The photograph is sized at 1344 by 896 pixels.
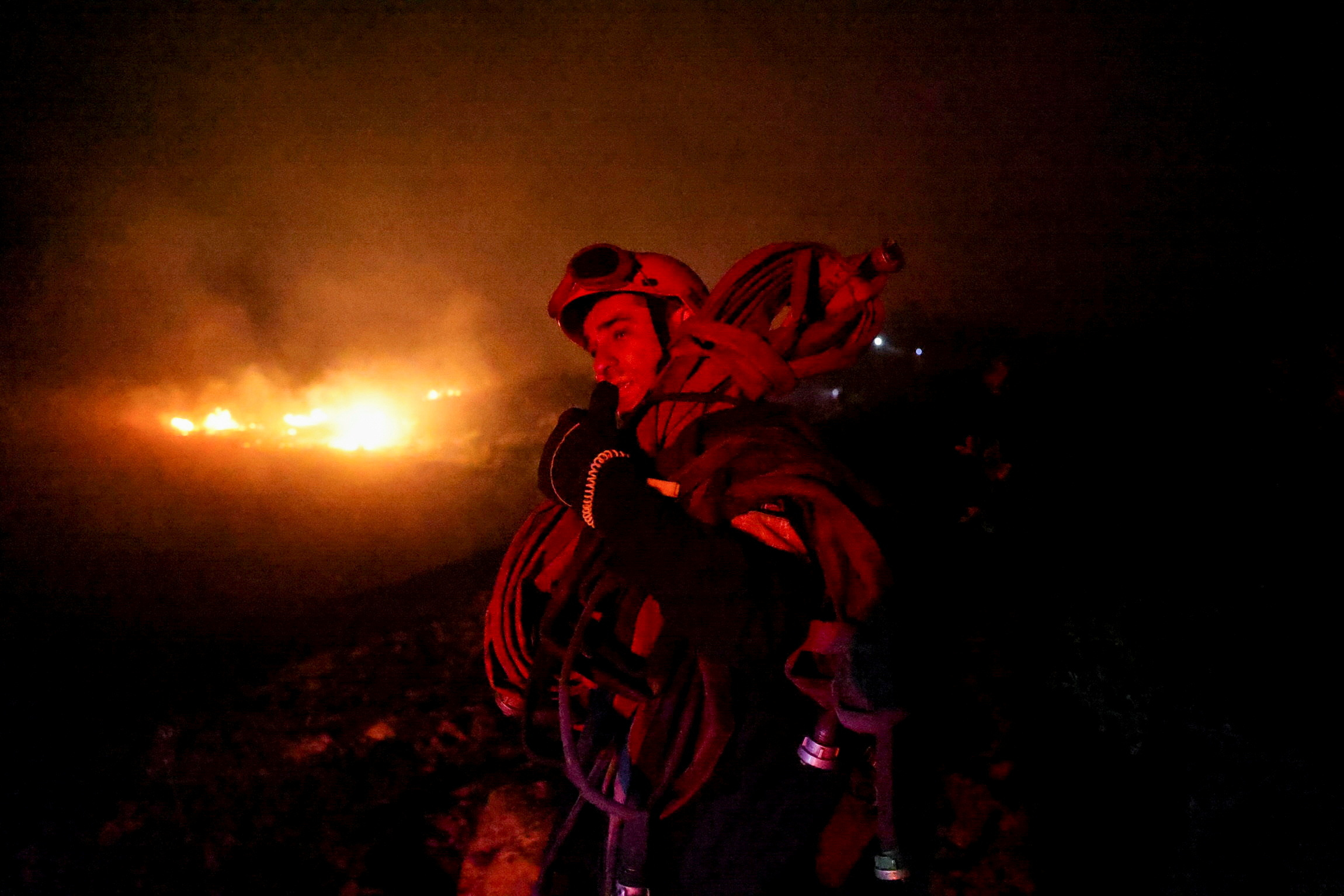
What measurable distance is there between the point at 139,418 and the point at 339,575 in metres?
35.0

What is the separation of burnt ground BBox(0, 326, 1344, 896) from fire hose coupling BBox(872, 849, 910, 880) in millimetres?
248

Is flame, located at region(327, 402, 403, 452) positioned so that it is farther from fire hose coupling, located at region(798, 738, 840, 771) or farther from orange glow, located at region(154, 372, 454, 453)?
fire hose coupling, located at region(798, 738, 840, 771)

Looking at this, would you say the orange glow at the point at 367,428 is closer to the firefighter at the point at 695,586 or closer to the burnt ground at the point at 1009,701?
the burnt ground at the point at 1009,701

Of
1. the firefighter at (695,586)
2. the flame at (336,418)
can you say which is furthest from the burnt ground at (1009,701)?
the flame at (336,418)

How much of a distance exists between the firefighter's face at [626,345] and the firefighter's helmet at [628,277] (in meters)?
0.06

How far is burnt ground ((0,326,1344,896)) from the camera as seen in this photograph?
2648 mm

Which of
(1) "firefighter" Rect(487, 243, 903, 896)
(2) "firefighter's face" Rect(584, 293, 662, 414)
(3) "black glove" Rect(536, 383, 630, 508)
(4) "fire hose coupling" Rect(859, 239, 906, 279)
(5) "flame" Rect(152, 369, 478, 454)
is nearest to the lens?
(1) "firefighter" Rect(487, 243, 903, 896)

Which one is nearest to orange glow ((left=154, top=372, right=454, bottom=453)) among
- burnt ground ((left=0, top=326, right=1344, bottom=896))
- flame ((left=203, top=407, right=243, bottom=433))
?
flame ((left=203, top=407, right=243, bottom=433))

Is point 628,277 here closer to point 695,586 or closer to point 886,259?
point 886,259

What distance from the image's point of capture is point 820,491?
1.99 metres

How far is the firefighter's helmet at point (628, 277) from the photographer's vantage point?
2.73m

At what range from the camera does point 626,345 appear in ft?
9.48

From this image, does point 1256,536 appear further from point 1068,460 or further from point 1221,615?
point 1068,460

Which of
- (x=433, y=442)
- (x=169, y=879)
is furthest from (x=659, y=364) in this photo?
(x=433, y=442)
